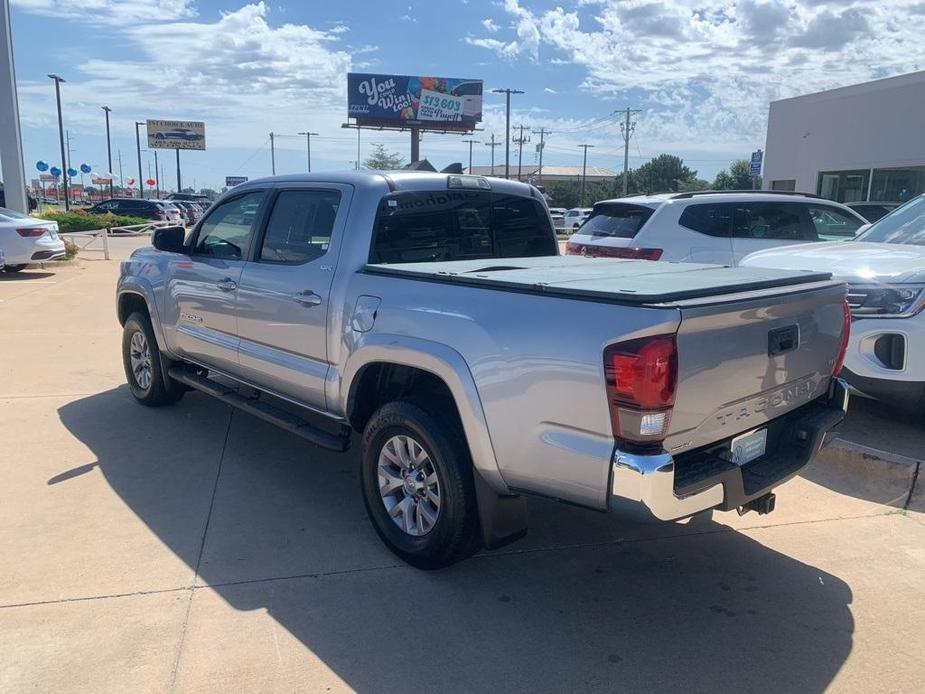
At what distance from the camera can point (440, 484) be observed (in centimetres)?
348

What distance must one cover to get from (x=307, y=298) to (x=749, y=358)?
237cm

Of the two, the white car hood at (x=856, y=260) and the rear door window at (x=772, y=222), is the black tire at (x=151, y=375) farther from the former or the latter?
the rear door window at (x=772, y=222)

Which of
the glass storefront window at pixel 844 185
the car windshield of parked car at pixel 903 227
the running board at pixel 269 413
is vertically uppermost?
the glass storefront window at pixel 844 185

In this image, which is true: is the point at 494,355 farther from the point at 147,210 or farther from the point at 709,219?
the point at 147,210

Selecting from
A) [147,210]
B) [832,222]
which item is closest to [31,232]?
[832,222]

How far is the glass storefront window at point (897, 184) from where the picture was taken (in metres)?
23.7

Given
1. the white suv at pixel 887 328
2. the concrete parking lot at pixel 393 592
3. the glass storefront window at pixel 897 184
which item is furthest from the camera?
the glass storefront window at pixel 897 184

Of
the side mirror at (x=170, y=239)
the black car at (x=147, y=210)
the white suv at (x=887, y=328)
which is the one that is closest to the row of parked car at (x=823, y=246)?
the white suv at (x=887, y=328)

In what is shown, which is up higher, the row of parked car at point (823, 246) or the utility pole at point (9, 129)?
the utility pole at point (9, 129)

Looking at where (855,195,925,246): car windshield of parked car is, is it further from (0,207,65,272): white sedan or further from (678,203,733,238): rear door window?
(0,207,65,272): white sedan

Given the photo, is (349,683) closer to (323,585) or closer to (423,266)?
(323,585)

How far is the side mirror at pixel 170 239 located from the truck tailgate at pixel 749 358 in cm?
401

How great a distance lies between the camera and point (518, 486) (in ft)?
10.5

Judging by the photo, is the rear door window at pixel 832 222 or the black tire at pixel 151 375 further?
the rear door window at pixel 832 222
